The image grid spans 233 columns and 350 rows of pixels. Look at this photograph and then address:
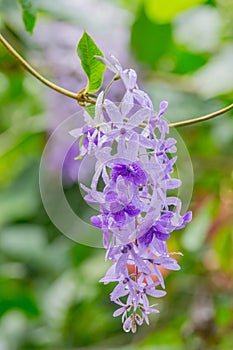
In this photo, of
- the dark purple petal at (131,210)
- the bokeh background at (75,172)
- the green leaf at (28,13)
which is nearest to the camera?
the dark purple petal at (131,210)

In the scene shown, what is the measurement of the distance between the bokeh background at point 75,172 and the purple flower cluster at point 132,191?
68 cm

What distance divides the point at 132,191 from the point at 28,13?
32 centimetres

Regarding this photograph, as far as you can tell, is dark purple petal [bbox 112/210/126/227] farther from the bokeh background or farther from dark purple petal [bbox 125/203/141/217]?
the bokeh background

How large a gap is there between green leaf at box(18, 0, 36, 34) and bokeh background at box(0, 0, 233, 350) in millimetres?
437

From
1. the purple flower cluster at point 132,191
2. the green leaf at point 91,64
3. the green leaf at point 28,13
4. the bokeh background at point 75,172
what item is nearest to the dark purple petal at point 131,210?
the purple flower cluster at point 132,191

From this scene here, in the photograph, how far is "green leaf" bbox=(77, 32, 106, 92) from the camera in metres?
0.62

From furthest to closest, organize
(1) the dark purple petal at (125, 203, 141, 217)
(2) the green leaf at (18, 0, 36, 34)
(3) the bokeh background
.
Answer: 1. (3) the bokeh background
2. (2) the green leaf at (18, 0, 36, 34)
3. (1) the dark purple petal at (125, 203, 141, 217)

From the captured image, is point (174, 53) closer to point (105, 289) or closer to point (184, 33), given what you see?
point (184, 33)

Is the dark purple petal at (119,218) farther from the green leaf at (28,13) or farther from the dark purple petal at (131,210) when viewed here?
the green leaf at (28,13)

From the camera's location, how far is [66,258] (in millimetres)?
1574

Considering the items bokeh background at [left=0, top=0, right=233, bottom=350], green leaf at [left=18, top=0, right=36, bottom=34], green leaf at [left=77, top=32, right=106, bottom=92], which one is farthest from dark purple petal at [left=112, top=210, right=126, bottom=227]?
bokeh background at [left=0, top=0, right=233, bottom=350]

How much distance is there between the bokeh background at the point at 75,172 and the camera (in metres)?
1.31

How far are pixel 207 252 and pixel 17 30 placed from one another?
0.54 meters

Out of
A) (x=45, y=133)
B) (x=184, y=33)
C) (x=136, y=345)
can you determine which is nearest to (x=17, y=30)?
(x=45, y=133)
